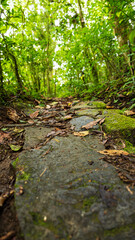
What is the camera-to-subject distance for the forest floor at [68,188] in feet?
2.30

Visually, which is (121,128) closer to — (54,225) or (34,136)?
(34,136)

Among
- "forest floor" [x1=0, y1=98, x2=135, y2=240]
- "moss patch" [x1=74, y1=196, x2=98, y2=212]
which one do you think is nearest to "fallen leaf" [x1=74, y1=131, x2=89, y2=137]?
"forest floor" [x1=0, y1=98, x2=135, y2=240]

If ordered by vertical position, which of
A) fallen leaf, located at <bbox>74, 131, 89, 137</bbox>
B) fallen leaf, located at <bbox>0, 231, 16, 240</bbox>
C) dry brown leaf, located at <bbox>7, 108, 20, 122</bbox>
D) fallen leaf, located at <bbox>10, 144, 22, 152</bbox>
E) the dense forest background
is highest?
the dense forest background

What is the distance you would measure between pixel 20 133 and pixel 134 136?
1616 millimetres

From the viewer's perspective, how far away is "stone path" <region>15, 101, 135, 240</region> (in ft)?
2.25

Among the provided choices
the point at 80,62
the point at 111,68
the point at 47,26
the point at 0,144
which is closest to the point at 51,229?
the point at 0,144

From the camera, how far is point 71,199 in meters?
0.86

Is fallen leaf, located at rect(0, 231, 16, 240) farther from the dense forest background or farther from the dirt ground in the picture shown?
the dense forest background

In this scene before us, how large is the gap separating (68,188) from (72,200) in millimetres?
97

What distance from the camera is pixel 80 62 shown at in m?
6.47

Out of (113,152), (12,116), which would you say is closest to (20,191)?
(113,152)

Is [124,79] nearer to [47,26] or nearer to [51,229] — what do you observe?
[51,229]

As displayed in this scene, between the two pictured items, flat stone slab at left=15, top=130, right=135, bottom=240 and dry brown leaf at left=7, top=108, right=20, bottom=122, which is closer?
flat stone slab at left=15, top=130, right=135, bottom=240

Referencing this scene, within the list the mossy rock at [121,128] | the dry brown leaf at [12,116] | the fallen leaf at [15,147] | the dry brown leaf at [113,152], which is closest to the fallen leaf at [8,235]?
the fallen leaf at [15,147]
